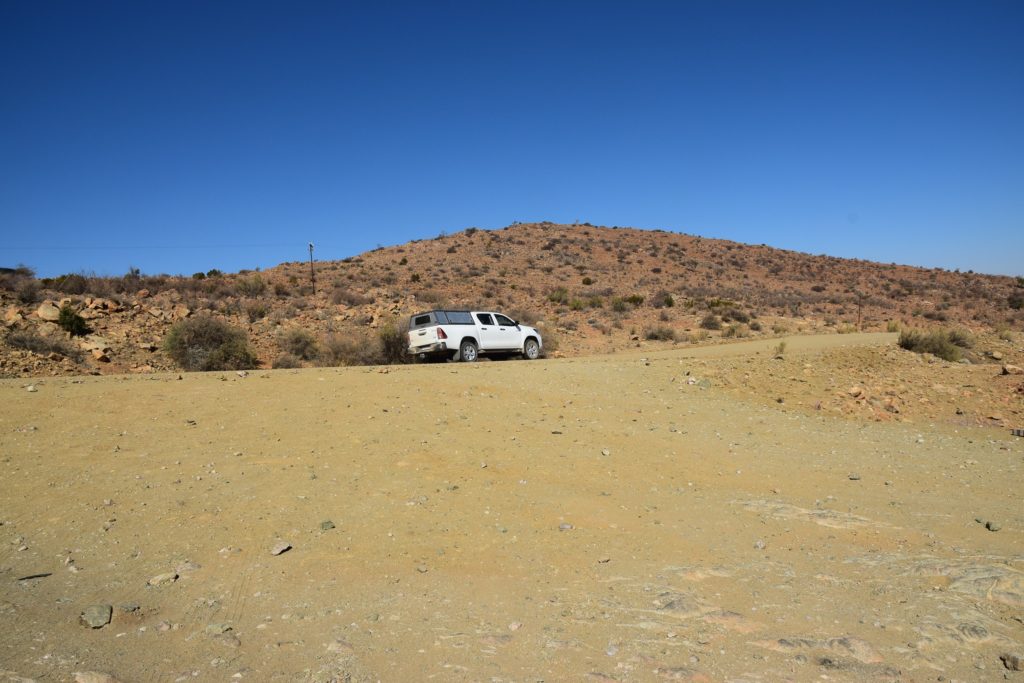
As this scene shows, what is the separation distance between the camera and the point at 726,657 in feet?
13.6

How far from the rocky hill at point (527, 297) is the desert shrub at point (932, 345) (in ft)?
27.4

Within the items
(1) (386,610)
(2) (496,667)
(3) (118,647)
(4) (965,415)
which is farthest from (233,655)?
(4) (965,415)

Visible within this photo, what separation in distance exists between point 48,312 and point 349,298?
15111 millimetres

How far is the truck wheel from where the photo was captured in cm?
2022

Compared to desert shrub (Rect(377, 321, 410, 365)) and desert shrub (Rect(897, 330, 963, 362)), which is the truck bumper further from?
desert shrub (Rect(897, 330, 963, 362))

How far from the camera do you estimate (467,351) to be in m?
20.3

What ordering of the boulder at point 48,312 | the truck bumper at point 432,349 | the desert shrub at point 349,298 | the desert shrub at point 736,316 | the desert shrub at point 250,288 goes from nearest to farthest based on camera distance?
the truck bumper at point 432,349, the boulder at point 48,312, the desert shrub at point 349,298, the desert shrub at point 250,288, the desert shrub at point 736,316

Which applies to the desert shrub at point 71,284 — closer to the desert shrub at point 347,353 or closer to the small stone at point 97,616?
the desert shrub at point 347,353

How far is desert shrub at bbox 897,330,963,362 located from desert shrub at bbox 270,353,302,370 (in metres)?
19.5

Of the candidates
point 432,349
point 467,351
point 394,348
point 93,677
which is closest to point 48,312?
point 394,348

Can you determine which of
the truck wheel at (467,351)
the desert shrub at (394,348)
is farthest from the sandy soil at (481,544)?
the desert shrub at (394,348)

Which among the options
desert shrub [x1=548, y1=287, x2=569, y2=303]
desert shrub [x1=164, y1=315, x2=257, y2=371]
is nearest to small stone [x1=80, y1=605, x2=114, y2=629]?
desert shrub [x1=164, y1=315, x2=257, y2=371]

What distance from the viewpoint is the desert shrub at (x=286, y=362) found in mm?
22359

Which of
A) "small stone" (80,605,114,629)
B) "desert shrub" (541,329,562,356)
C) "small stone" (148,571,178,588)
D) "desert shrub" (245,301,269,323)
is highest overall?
"desert shrub" (245,301,269,323)
